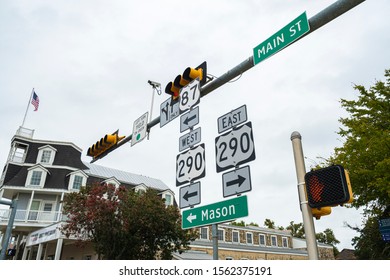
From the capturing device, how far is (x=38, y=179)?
3020cm

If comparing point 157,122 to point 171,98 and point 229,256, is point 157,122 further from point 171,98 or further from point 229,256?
point 229,256

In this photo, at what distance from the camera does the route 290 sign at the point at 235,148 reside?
17.0ft

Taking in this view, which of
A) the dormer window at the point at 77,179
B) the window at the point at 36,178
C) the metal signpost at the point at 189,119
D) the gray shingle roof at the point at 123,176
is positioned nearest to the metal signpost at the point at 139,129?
the metal signpost at the point at 189,119

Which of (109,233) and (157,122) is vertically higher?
(157,122)

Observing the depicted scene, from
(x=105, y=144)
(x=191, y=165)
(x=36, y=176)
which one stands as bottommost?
(x=191, y=165)

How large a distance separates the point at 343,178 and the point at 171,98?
4.99m

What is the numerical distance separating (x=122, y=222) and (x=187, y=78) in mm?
12707

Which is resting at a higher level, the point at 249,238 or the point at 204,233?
the point at 249,238

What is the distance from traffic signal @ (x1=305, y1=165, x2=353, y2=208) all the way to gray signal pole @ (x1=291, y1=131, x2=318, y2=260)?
12cm

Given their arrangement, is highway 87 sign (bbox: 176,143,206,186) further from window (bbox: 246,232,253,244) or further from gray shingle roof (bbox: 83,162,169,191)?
window (bbox: 246,232,253,244)

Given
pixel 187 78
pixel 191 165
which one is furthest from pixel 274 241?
pixel 191 165

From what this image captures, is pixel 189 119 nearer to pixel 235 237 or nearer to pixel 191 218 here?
pixel 191 218
